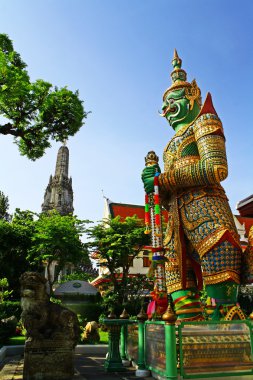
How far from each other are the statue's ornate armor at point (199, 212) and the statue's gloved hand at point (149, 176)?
20 cm

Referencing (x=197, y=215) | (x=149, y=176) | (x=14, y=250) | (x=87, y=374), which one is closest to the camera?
(x=87, y=374)

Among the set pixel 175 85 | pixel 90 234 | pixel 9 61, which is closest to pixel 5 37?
pixel 9 61

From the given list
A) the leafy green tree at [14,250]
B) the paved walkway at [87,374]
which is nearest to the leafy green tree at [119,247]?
the leafy green tree at [14,250]

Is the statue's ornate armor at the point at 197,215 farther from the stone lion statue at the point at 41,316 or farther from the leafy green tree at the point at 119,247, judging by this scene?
the leafy green tree at the point at 119,247

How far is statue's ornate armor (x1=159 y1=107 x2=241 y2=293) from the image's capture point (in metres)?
5.34

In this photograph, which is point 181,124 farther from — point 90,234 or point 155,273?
point 90,234

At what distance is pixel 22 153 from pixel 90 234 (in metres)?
10.3

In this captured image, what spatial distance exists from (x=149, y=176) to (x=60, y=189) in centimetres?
5356

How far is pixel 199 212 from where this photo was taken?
5801 mm

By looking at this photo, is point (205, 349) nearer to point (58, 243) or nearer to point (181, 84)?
point (181, 84)

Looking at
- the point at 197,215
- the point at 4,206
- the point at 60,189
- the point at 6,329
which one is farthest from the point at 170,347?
the point at 60,189

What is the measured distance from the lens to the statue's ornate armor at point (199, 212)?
5.34m

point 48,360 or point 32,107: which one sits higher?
point 32,107

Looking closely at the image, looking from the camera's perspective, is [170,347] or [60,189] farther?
[60,189]
